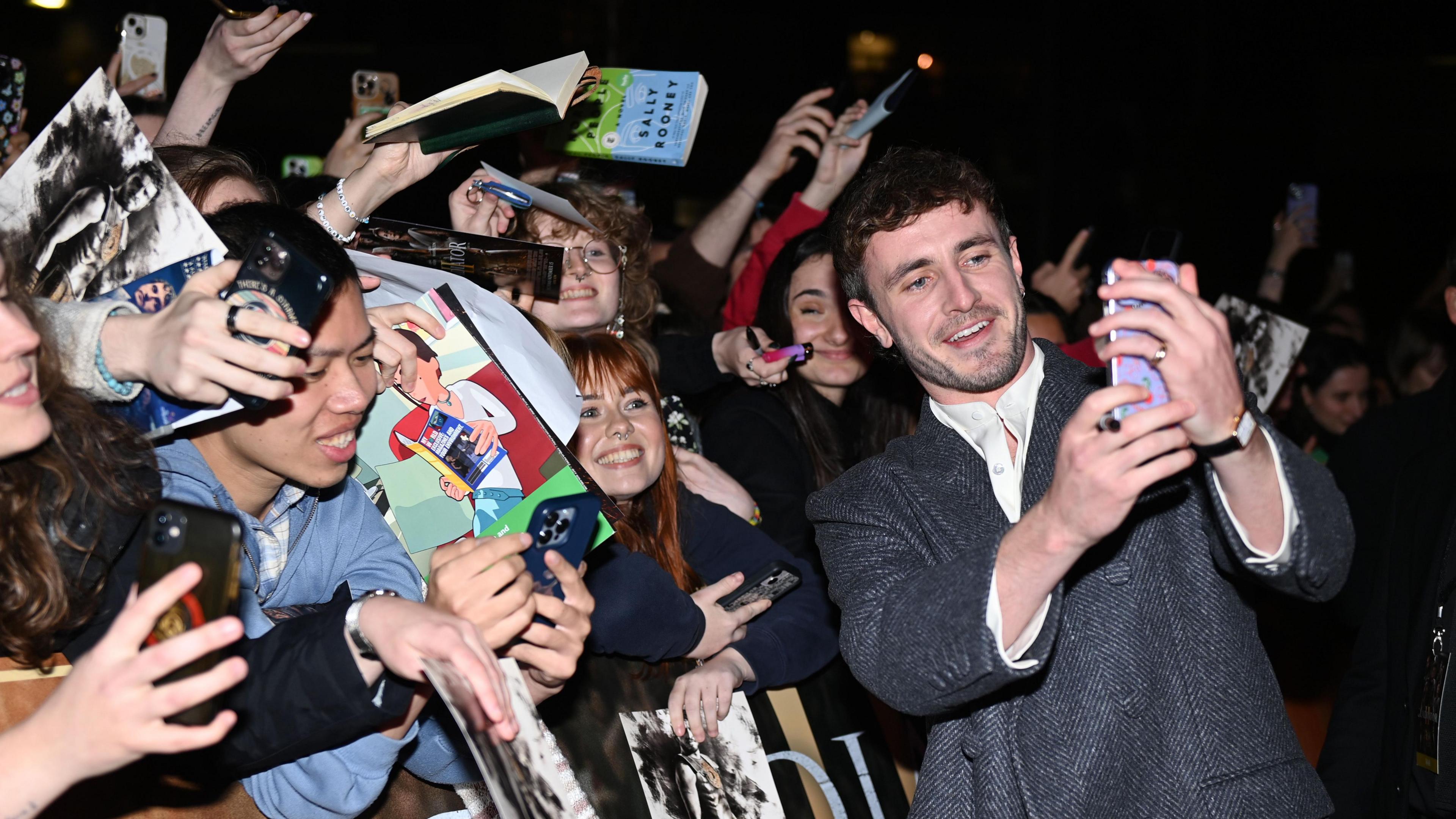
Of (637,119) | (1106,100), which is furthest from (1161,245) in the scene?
(1106,100)

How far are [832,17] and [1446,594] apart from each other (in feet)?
27.8

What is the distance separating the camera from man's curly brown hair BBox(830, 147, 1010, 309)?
7.72 ft

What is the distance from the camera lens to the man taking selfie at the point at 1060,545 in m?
1.62

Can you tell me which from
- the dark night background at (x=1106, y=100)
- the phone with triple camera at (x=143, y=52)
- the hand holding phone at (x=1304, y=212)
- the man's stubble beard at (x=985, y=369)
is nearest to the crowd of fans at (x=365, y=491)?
the phone with triple camera at (x=143, y=52)

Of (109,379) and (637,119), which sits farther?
(637,119)

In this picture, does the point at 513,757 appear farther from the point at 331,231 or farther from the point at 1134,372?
the point at 331,231

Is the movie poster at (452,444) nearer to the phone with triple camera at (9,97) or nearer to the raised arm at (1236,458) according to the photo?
the raised arm at (1236,458)

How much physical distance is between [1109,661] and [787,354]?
1504mm

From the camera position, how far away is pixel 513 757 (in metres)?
1.54

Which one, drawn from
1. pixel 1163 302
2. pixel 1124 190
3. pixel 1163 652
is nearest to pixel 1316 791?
pixel 1163 652

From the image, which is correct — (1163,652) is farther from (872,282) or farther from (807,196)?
(807,196)

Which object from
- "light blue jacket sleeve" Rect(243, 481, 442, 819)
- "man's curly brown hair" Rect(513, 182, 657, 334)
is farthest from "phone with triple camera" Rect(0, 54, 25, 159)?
"light blue jacket sleeve" Rect(243, 481, 442, 819)

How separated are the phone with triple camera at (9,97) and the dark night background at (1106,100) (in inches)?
212

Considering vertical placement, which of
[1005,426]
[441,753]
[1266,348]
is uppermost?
[1005,426]
